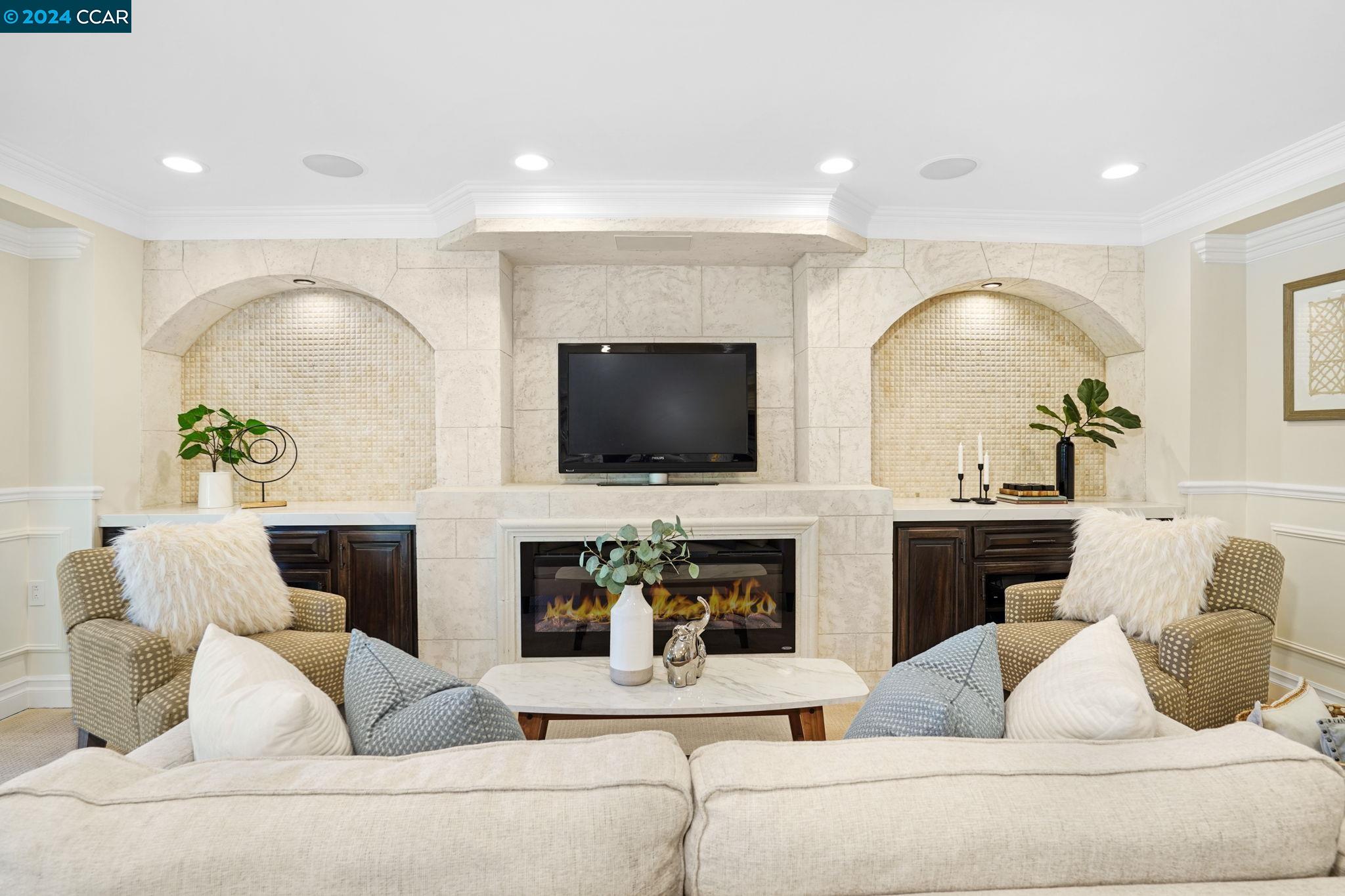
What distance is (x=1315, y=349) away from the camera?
10.7 feet

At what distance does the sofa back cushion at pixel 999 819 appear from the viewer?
2.54 feet

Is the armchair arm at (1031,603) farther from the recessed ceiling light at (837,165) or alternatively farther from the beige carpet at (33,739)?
the beige carpet at (33,739)

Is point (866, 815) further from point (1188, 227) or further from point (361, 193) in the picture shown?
point (1188, 227)

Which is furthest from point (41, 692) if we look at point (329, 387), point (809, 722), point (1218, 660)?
point (1218, 660)

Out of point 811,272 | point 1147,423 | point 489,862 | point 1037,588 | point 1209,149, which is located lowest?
point 1037,588

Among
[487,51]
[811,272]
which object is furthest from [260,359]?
[811,272]

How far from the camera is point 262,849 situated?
725mm

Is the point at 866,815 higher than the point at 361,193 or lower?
lower

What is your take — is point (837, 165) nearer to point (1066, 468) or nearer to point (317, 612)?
point (1066, 468)

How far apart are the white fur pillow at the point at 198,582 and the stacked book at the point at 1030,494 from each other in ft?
11.7

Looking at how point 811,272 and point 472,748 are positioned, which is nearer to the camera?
point 472,748

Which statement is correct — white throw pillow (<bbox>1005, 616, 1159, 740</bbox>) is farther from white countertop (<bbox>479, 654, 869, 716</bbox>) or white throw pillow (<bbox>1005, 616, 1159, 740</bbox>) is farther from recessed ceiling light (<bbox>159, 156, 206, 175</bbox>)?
recessed ceiling light (<bbox>159, 156, 206, 175</bbox>)

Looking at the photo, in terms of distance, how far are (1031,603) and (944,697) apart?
2139mm

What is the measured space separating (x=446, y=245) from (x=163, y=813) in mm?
3191
